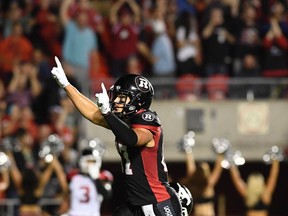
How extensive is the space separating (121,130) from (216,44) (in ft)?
30.2

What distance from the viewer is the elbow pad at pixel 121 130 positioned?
7.78 metres

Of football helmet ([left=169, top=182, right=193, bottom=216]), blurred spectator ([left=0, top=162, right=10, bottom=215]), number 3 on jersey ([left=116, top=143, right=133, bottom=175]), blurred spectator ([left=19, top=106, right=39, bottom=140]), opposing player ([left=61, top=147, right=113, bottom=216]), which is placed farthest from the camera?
blurred spectator ([left=19, top=106, right=39, bottom=140])

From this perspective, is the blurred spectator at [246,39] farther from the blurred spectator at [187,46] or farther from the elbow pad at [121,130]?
the elbow pad at [121,130]

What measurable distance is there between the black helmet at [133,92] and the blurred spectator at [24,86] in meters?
8.40

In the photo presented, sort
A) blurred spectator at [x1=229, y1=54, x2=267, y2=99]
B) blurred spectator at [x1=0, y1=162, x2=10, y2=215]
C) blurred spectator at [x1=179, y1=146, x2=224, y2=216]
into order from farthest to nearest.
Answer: blurred spectator at [x1=229, y1=54, x2=267, y2=99] → blurred spectator at [x1=0, y1=162, x2=10, y2=215] → blurred spectator at [x1=179, y1=146, x2=224, y2=216]

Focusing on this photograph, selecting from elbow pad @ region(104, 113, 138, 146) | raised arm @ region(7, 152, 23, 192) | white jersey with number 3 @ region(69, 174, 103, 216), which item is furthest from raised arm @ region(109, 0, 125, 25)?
elbow pad @ region(104, 113, 138, 146)

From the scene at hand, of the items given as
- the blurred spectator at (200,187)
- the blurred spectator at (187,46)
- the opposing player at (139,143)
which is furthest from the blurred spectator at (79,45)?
the opposing player at (139,143)

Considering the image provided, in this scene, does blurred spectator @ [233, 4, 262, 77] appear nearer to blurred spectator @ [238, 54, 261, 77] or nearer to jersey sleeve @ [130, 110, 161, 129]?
blurred spectator @ [238, 54, 261, 77]

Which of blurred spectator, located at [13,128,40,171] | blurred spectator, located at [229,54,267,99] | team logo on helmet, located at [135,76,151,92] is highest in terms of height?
blurred spectator, located at [229,54,267,99]

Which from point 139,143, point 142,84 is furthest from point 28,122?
point 139,143

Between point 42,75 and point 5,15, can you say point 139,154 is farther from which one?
point 5,15

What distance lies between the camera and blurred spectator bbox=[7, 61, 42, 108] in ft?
54.4

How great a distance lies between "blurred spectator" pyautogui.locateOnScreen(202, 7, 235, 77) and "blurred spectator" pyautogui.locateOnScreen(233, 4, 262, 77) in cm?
15

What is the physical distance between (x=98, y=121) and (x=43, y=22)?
9394 millimetres
